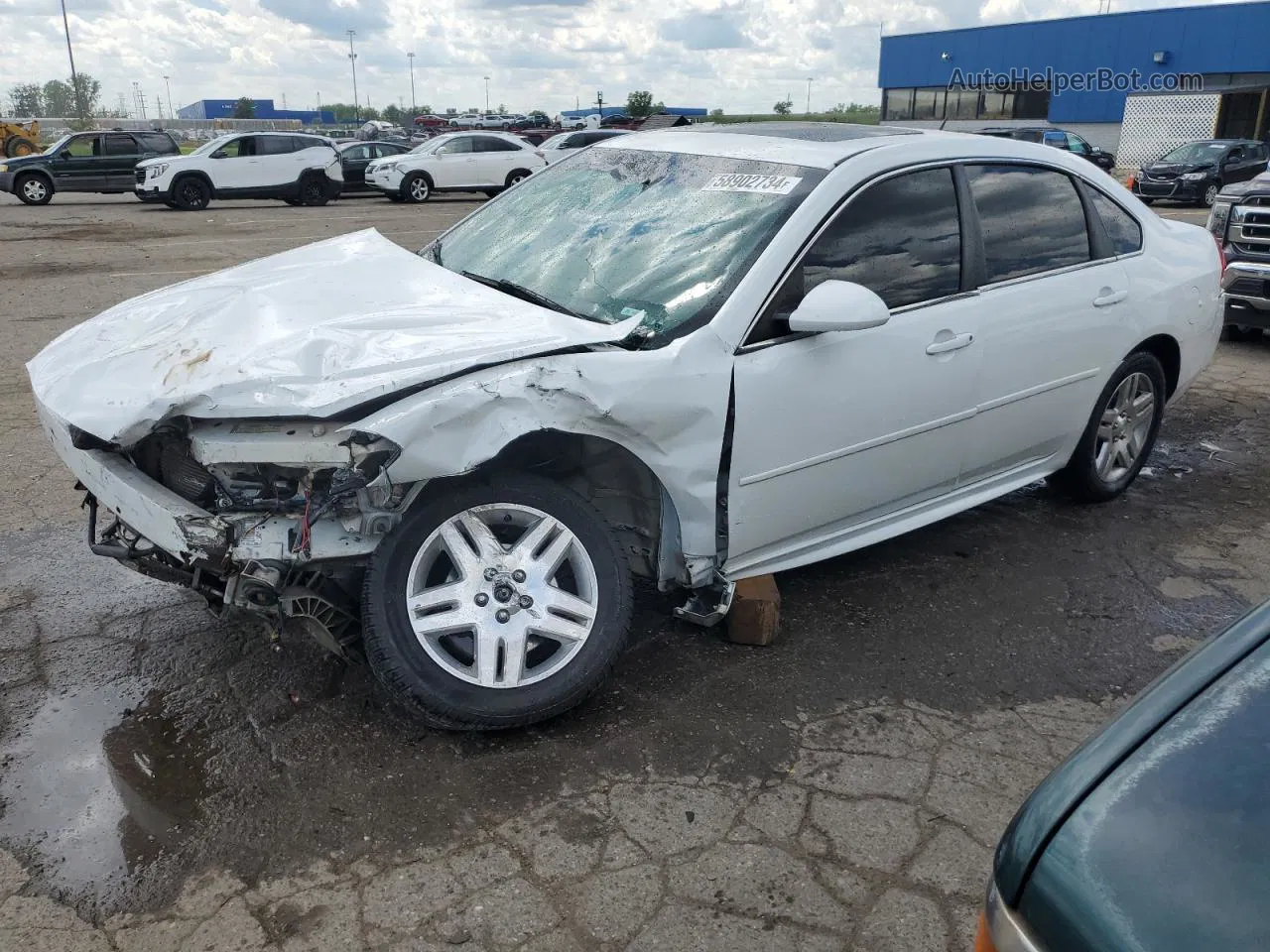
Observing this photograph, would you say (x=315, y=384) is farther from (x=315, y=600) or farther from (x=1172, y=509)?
(x=1172, y=509)

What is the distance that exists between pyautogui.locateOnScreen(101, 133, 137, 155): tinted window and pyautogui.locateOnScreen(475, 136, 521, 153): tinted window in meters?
7.44

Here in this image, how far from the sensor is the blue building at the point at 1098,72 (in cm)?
3712

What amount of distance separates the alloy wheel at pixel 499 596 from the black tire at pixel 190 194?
67.8ft

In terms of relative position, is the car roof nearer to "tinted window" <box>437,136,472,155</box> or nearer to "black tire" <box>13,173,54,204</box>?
"tinted window" <box>437,136,472,155</box>

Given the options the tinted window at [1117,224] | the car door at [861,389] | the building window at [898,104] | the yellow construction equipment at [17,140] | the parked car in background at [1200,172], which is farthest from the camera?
the building window at [898,104]

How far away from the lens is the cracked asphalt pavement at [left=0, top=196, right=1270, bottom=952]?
2512 millimetres

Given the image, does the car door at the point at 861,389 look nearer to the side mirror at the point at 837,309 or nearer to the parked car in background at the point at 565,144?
the side mirror at the point at 837,309

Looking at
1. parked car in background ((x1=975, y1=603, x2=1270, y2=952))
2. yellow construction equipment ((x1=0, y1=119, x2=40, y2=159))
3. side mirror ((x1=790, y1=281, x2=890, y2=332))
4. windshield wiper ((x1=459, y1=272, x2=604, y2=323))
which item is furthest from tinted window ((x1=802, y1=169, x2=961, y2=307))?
yellow construction equipment ((x1=0, y1=119, x2=40, y2=159))

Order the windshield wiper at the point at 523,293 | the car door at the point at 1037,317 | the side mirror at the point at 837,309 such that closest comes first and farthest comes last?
the side mirror at the point at 837,309 → the windshield wiper at the point at 523,293 → the car door at the point at 1037,317

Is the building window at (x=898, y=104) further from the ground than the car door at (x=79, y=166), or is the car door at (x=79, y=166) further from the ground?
the building window at (x=898, y=104)

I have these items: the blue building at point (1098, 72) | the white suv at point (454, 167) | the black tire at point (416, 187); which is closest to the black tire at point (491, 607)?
the white suv at point (454, 167)

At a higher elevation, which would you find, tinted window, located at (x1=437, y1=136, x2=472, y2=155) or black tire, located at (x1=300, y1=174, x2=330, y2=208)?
tinted window, located at (x1=437, y1=136, x2=472, y2=155)

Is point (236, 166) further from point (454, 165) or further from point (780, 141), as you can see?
point (780, 141)

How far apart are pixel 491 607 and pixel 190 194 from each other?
20928mm
